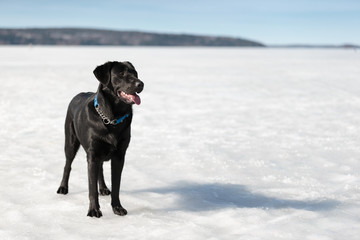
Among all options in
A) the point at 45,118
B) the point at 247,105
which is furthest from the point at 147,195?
the point at 247,105

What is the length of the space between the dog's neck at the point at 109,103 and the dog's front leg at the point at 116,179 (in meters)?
0.48

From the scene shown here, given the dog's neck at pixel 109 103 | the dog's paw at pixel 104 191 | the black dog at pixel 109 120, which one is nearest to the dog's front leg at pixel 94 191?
the black dog at pixel 109 120

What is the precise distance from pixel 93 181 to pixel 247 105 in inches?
339

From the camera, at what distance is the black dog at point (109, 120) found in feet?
13.1

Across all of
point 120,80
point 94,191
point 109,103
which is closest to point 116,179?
point 94,191

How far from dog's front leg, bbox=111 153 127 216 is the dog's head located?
2.30 feet

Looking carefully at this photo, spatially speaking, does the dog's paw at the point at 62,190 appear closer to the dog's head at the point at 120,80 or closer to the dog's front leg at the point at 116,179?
the dog's front leg at the point at 116,179

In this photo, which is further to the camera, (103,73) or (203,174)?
(203,174)

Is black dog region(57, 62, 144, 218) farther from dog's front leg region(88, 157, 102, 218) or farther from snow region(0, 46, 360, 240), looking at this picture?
snow region(0, 46, 360, 240)

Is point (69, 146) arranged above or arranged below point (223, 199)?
above

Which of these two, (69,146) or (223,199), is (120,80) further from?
(223,199)

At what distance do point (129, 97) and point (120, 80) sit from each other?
0.67ft

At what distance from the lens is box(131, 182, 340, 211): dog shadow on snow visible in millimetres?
4715

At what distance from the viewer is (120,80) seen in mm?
3982
